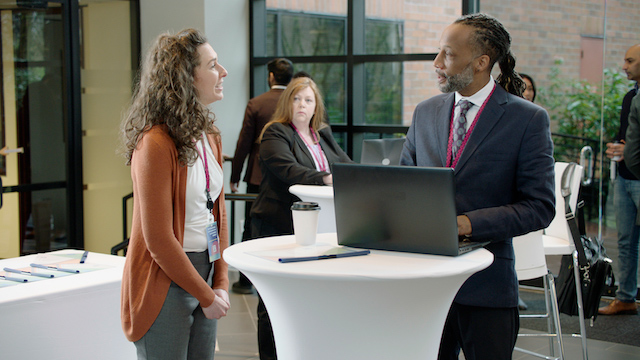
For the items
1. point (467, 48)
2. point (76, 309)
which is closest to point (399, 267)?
point (467, 48)

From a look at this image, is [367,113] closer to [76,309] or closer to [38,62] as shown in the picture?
[38,62]

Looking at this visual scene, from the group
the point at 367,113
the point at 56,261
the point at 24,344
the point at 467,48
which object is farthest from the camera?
the point at 367,113

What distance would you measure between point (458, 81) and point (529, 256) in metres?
1.44

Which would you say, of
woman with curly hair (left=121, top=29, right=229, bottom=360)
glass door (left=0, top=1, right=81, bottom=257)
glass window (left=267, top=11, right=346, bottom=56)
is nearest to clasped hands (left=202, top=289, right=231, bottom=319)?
woman with curly hair (left=121, top=29, right=229, bottom=360)

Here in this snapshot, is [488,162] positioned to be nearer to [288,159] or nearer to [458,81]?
[458,81]

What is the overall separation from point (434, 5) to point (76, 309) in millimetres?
3970

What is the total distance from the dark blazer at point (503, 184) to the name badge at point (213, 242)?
0.73 metres

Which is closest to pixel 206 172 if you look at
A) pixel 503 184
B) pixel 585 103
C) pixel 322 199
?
pixel 503 184

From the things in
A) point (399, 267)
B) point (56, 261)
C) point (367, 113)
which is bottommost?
point (56, 261)

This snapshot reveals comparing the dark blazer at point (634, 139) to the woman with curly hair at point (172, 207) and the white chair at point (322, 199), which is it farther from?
the woman with curly hair at point (172, 207)

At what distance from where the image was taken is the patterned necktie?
195 cm

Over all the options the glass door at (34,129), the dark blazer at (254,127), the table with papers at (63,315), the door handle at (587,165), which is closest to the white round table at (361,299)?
the table with papers at (63,315)

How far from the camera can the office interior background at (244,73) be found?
4.95m

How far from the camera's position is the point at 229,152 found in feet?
18.9
